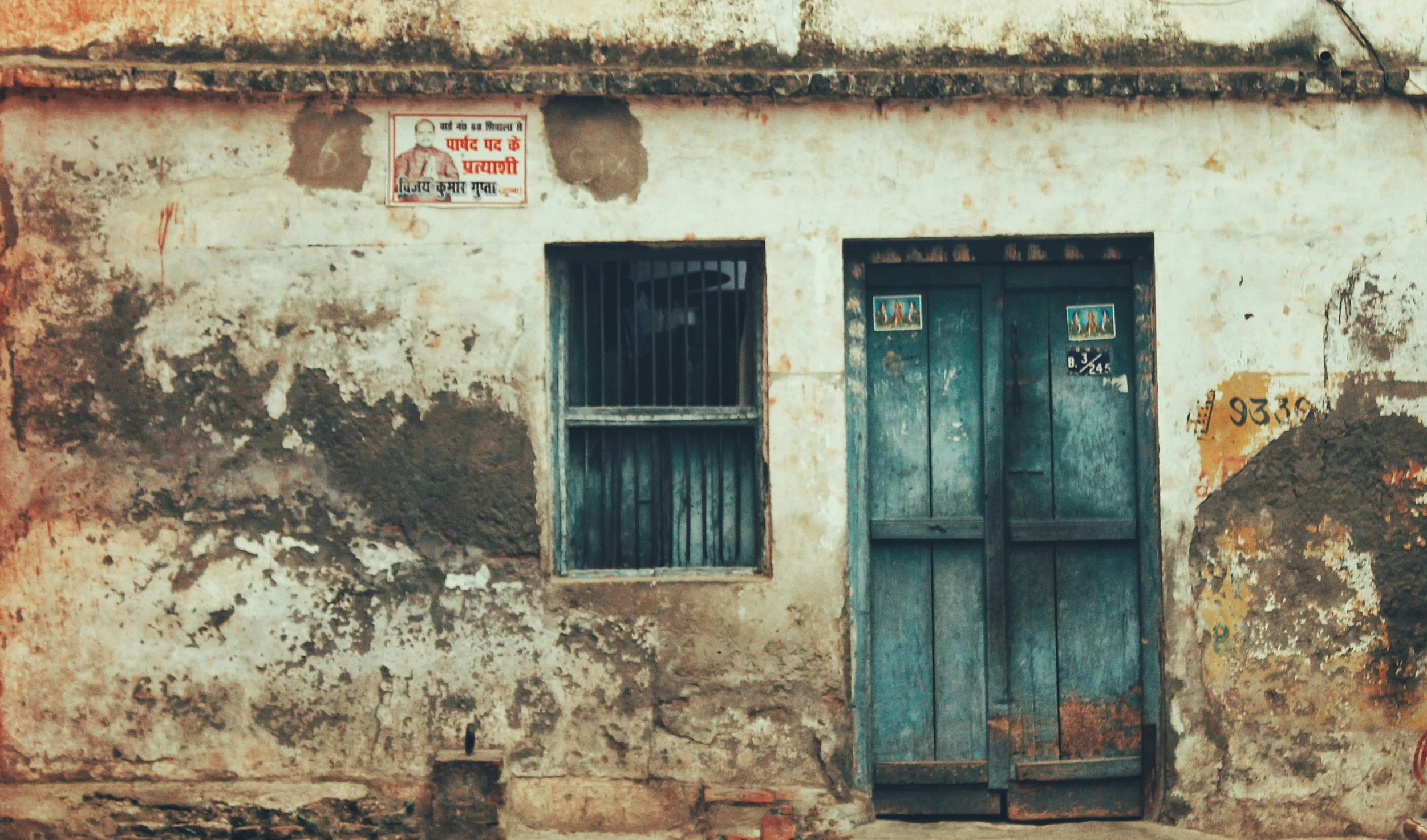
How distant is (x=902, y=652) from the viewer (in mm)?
4340

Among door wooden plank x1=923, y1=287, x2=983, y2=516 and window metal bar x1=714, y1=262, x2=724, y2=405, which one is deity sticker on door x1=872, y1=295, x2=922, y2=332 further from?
window metal bar x1=714, y1=262, x2=724, y2=405

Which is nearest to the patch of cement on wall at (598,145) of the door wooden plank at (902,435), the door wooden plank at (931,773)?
the door wooden plank at (902,435)

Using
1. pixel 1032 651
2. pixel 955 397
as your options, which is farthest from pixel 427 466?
pixel 1032 651

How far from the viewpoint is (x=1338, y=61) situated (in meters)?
4.23

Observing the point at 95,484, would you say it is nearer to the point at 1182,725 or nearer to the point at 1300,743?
the point at 1182,725

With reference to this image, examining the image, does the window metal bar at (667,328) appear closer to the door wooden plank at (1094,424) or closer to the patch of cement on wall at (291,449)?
the patch of cement on wall at (291,449)

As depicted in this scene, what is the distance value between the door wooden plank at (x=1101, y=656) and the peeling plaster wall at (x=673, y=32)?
6.48 feet

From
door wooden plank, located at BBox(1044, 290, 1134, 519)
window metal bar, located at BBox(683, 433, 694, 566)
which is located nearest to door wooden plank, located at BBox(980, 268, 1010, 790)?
door wooden plank, located at BBox(1044, 290, 1134, 519)

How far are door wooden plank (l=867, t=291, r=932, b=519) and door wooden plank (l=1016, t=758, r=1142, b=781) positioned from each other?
107 centimetres

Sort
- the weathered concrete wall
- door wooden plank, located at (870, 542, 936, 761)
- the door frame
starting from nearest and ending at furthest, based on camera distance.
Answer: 1. the weathered concrete wall
2. the door frame
3. door wooden plank, located at (870, 542, 936, 761)

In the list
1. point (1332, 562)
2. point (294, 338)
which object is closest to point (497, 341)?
point (294, 338)

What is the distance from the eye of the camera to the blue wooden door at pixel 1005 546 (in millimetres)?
4312

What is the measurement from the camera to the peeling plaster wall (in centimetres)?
416

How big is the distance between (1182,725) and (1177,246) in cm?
181
